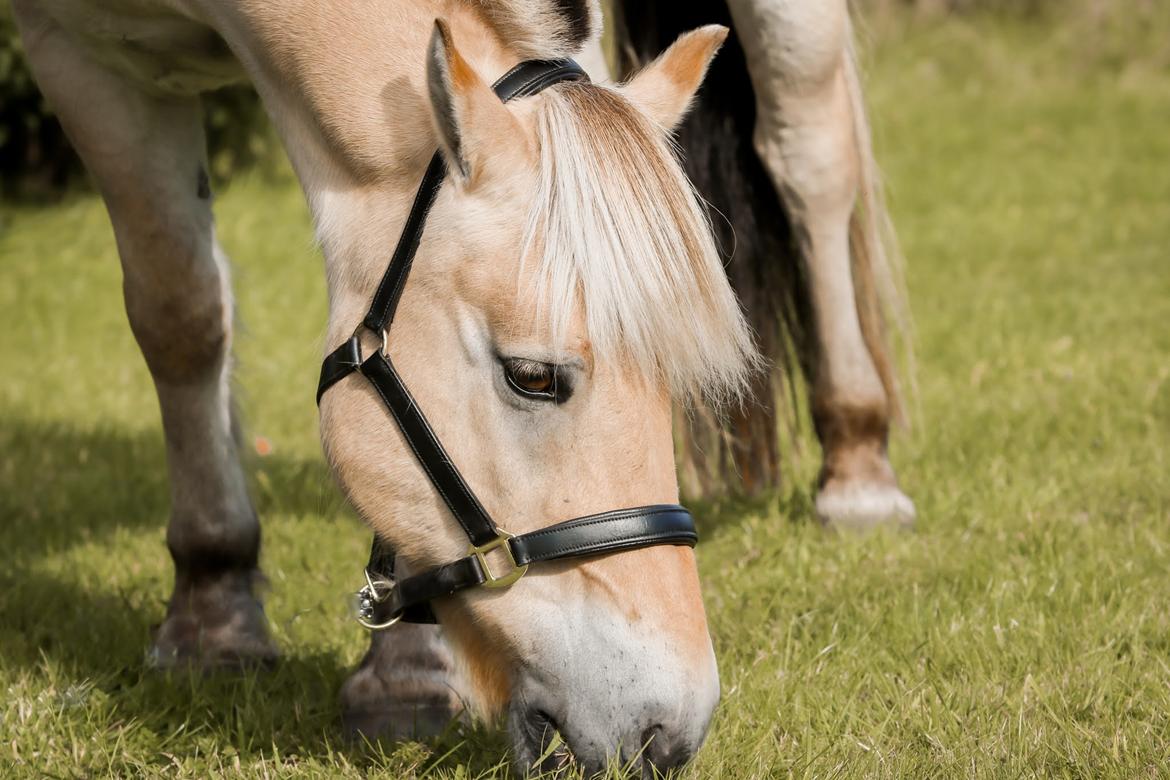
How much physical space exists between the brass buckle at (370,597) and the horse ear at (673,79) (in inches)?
38.6

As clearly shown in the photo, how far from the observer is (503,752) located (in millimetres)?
2387

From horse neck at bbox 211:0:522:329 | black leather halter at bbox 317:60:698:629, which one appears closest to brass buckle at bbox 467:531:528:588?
black leather halter at bbox 317:60:698:629

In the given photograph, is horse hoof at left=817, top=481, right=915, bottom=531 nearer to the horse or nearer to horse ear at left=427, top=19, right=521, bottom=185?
the horse

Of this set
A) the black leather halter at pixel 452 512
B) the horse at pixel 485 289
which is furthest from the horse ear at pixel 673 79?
the black leather halter at pixel 452 512

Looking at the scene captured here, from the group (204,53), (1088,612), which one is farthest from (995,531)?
(204,53)

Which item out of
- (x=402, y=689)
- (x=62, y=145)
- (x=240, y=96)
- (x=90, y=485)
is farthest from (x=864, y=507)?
(x=62, y=145)

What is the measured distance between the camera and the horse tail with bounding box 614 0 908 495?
3.61 meters

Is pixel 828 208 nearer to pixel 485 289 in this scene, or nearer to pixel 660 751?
pixel 485 289

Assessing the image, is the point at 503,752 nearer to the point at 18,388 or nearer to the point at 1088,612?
the point at 1088,612

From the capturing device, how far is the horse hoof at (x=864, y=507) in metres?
3.54

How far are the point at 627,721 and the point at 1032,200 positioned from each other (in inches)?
276

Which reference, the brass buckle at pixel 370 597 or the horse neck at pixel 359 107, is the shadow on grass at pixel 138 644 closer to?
the brass buckle at pixel 370 597

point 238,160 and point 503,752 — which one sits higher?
point 503,752

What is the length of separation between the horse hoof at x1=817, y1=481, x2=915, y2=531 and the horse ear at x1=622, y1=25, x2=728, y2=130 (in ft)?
5.09
